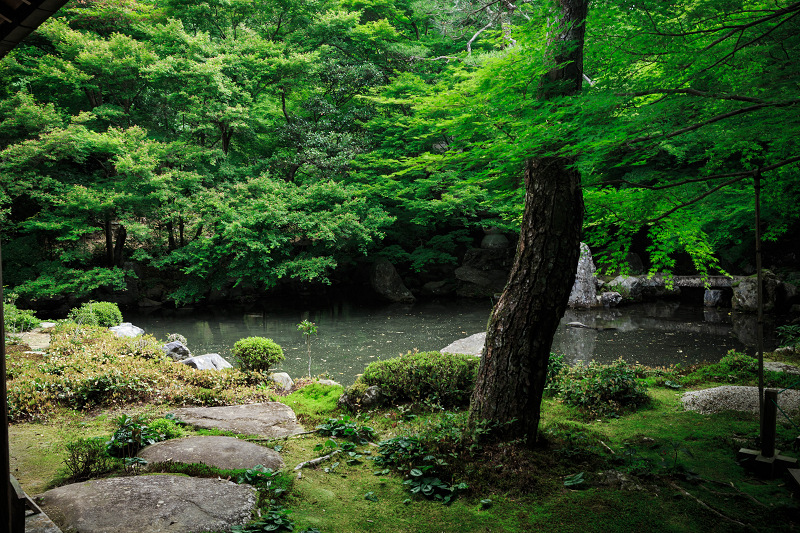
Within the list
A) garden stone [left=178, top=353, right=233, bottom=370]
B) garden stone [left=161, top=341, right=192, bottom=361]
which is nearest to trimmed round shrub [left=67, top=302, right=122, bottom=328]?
garden stone [left=161, top=341, right=192, bottom=361]

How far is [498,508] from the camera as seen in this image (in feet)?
10.4

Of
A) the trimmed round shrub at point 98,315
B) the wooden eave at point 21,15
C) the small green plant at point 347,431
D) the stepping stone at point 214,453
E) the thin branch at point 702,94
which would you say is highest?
the wooden eave at point 21,15

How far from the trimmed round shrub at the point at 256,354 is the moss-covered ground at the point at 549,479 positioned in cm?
243

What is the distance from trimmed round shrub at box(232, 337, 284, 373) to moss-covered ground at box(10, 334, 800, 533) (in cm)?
243

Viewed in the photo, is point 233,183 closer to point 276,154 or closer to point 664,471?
point 276,154

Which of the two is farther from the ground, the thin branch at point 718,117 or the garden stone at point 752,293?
the thin branch at point 718,117

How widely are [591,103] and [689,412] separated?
396 centimetres

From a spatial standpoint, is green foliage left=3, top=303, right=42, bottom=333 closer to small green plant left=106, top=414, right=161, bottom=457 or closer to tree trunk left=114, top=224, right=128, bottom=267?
tree trunk left=114, top=224, right=128, bottom=267

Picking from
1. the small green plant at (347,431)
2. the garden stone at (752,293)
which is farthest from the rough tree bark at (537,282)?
the garden stone at (752,293)

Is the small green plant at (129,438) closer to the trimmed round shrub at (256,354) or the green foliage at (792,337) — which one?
the trimmed round shrub at (256,354)

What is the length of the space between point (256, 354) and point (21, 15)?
5.80 meters

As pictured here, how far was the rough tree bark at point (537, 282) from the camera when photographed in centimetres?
375

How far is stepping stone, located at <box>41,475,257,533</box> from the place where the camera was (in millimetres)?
2625

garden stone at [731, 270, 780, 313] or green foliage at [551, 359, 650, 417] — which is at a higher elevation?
garden stone at [731, 270, 780, 313]
